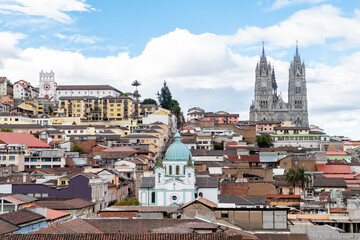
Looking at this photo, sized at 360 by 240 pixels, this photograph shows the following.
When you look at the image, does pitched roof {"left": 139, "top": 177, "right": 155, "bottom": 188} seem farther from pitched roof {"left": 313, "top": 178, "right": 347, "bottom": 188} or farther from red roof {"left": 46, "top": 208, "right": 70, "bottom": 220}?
pitched roof {"left": 313, "top": 178, "right": 347, "bottom": 188}

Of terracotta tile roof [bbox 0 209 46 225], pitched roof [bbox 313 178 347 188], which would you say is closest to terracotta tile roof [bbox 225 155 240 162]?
pitched roof [bbox 313 178 347 188]

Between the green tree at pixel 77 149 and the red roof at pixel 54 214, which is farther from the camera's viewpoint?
the green tree at pixel 77 149

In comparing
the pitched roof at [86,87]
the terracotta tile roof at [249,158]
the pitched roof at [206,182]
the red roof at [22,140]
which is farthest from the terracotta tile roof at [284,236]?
the pitched roof at [86,87]

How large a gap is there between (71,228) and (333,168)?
59.7 metres

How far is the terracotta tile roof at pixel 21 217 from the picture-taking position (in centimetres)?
3869

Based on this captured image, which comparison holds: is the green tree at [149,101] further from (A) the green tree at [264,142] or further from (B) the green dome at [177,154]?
(B) the green dome at [177,154]

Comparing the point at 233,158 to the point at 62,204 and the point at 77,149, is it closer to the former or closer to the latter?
the point at 77,149

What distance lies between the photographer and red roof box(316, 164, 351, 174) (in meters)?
87.6

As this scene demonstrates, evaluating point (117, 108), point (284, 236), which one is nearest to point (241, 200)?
point (284, 236)

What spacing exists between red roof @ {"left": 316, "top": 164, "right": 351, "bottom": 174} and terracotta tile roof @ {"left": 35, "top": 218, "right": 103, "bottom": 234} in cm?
5534

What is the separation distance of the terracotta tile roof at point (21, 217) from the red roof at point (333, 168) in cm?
5639

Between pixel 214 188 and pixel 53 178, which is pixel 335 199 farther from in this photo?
pixel 53 178

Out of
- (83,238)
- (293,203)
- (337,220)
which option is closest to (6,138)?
(293,203)

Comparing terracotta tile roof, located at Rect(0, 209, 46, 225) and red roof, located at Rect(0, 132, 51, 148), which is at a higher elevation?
red roof, located at Rect(0, 132, 51, 148)
